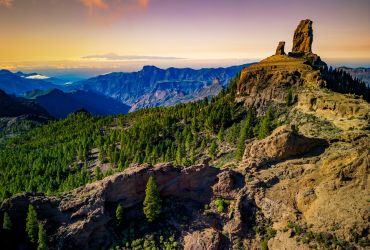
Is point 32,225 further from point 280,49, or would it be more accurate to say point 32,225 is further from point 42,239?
point 280,49

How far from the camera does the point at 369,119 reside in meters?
97.9

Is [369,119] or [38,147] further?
[38,147]

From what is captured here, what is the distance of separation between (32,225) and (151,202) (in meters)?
22.3

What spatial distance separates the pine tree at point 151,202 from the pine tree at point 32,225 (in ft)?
67.7

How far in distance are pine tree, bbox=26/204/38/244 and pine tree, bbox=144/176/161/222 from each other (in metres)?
20.6

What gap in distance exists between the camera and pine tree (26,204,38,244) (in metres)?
58.3

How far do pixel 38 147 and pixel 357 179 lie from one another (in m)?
187

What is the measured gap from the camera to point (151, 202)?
210 feet

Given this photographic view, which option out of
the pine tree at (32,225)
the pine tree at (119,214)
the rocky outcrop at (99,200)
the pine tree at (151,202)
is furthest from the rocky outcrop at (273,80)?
the pine tree at (32,225)

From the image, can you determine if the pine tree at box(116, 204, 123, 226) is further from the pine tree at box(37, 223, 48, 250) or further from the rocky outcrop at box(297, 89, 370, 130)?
the rocky outcrop at box(297, 89, 370, 130)

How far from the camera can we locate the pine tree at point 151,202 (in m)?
63.7

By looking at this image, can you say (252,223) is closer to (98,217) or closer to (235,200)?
(235,200)

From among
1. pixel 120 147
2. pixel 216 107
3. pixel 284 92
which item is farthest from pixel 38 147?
pixel 284 92

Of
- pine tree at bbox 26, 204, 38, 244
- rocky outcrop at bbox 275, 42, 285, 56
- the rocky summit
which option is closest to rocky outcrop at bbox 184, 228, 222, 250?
the rocky summit
